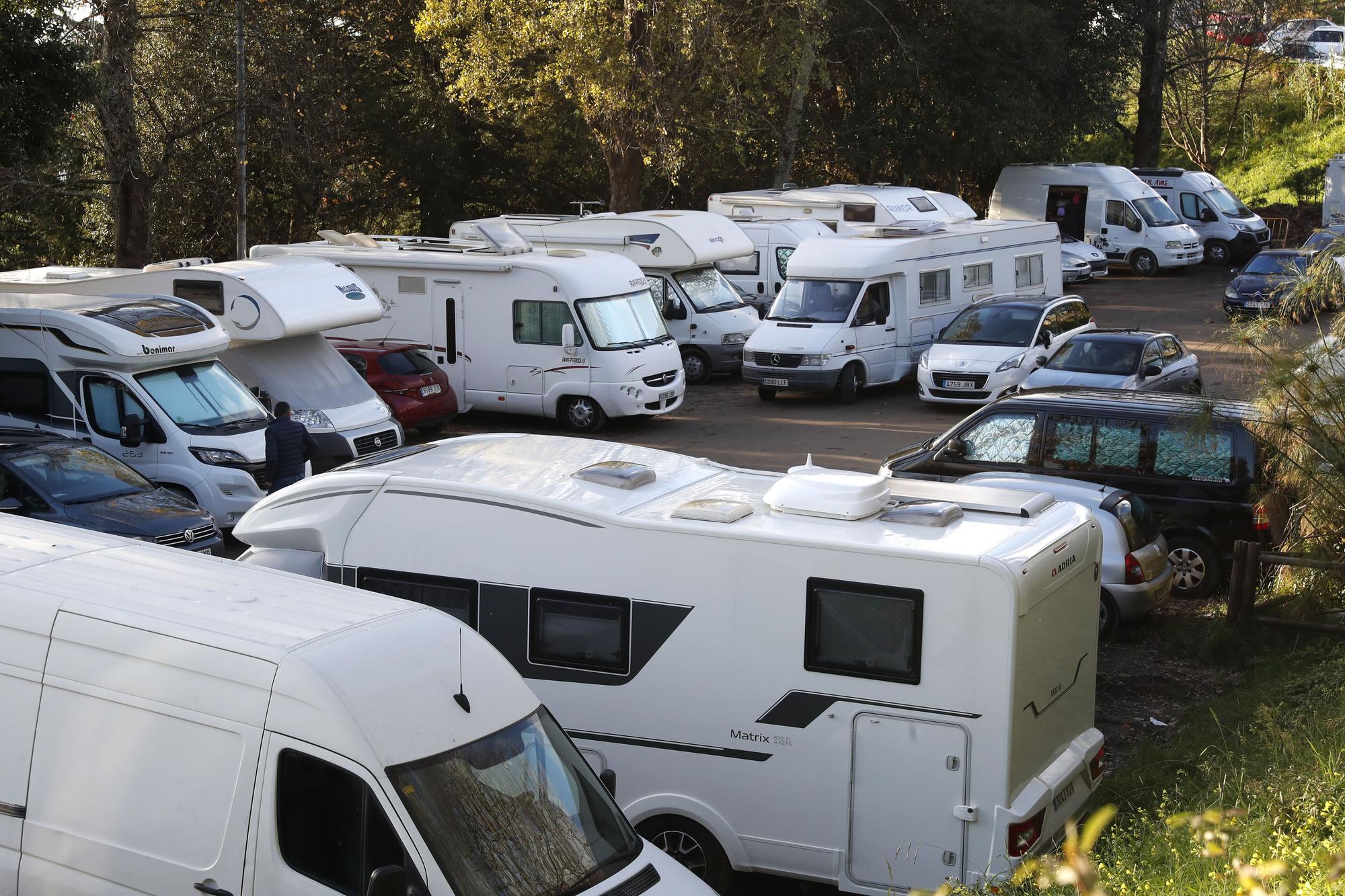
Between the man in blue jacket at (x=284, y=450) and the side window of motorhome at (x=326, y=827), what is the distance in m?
8.82

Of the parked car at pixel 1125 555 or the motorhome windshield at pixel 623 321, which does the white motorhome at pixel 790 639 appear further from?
the motorhome windshield at pixel 623 321

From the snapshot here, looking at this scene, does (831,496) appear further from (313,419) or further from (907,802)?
(313,419)

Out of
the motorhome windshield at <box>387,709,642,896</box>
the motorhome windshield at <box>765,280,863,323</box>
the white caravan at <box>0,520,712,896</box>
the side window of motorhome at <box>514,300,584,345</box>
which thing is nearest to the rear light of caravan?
the white caravan at <box>0,520,712,896</box>

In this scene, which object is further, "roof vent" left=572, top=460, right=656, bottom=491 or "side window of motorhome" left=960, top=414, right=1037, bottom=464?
"side window of motorhome" left=960, top=414, right=1037, bottom=464

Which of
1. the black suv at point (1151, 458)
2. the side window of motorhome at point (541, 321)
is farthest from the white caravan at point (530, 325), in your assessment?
the black suv at point (1151, 458)

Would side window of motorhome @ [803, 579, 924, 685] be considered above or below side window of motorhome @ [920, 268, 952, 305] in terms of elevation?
below

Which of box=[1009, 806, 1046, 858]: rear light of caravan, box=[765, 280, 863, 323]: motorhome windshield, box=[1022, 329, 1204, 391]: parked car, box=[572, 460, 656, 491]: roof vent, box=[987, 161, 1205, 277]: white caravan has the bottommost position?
box=[1009, 806, 1046, 858]: rear light of caravan

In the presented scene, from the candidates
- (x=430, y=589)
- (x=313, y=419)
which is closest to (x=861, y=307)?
(x=313, y=419)

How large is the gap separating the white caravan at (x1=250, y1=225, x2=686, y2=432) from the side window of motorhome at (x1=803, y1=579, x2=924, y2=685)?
41.3 ft

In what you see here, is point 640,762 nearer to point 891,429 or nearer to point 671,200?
point 891,429

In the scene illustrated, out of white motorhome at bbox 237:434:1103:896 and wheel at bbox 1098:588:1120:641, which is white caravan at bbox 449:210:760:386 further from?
white motorhome at bbox 237:434:1103:896

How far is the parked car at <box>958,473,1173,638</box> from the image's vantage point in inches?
430

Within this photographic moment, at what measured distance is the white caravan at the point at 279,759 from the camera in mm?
5070

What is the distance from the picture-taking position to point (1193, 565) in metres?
12.3
